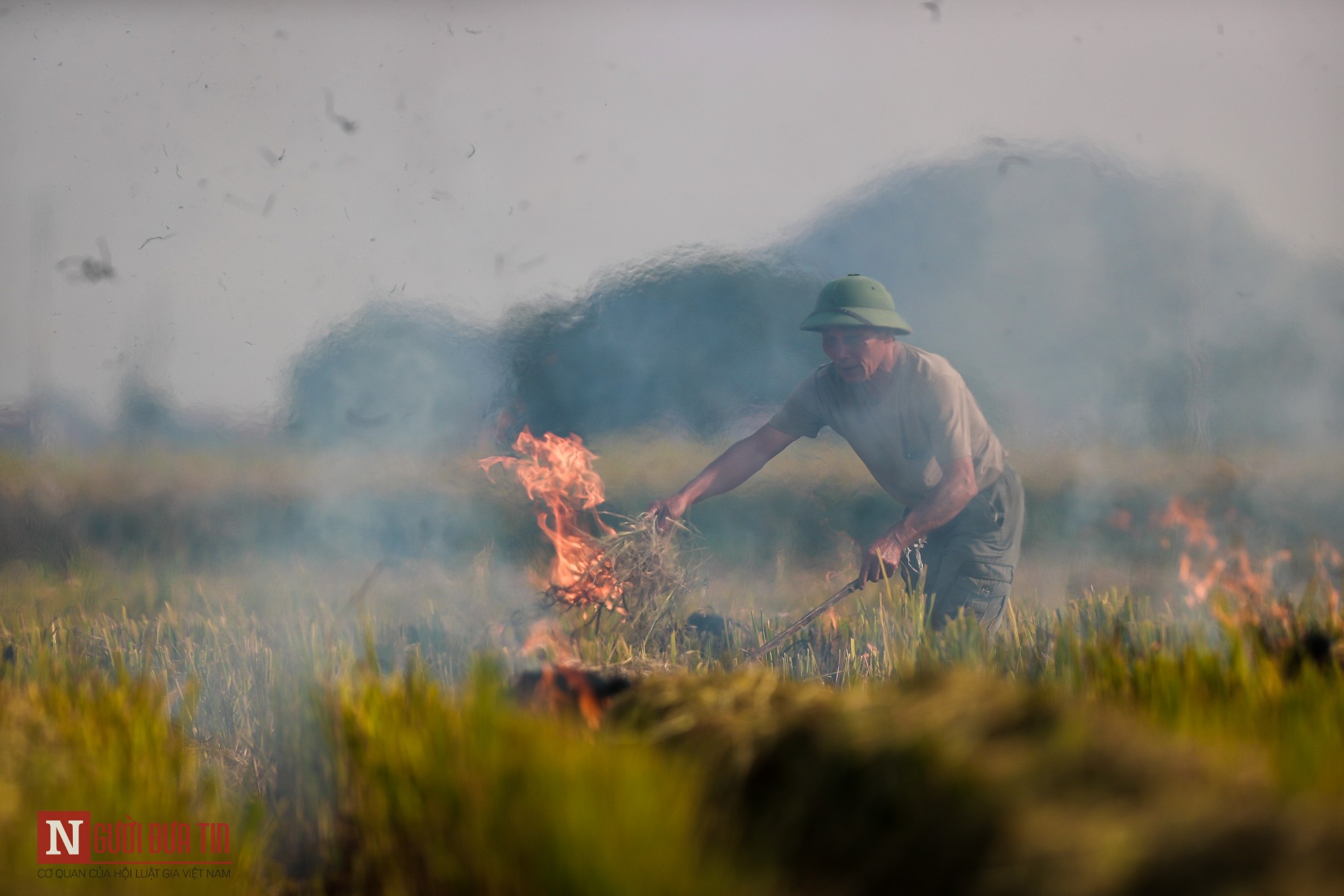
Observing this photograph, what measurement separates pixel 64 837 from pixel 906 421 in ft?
18.0

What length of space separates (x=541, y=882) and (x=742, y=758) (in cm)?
47

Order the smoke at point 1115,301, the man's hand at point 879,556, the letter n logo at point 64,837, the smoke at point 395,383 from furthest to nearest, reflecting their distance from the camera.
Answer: the smoke at point 1115,301, the smoke at point 395,383, the man's hand at point 879,556, the letter n logo at point 64,837

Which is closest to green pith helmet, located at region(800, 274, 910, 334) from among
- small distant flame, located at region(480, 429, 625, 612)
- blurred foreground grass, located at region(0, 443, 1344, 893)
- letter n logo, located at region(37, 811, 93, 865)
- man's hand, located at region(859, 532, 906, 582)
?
man's hand, located at region(859, 532, 906, 582)

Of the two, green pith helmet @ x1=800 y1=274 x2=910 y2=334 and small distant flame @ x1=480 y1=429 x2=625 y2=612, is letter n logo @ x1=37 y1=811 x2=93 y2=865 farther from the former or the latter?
green pith helmet @ x1=800 y1=274 x2=910 y2=334

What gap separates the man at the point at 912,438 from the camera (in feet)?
22.0

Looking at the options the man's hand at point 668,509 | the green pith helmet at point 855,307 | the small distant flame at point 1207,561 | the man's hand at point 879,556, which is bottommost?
the small distant flame at point 1207,561

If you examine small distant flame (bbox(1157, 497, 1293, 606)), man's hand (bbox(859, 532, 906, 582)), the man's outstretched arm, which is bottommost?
small distant flame (bbox(1157, 497, 1293, 606))

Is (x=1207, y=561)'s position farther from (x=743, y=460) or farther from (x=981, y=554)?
(x=743, y=460)

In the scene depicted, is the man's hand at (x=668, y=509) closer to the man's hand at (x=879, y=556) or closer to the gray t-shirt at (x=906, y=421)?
the gray t-shirt at (x=906, y=421)

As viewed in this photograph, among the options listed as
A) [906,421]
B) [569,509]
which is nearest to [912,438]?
[906,421]

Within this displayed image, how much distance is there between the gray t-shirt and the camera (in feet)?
21.8

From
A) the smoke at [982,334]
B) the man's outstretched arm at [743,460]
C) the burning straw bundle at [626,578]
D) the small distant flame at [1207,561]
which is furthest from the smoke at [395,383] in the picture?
the small distant flame at [1207,561]

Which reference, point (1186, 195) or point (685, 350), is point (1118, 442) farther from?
point (685, 350)

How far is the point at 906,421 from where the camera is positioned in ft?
22.6
